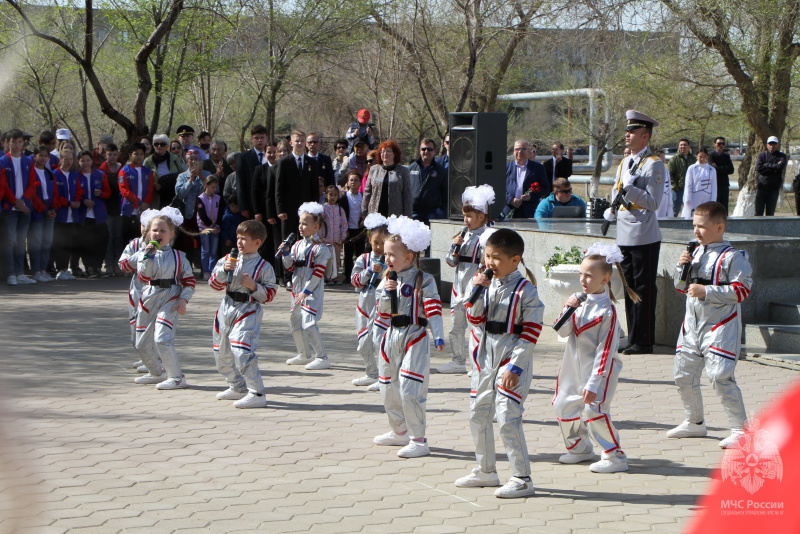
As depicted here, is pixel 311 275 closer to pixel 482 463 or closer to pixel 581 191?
pixel 482 463

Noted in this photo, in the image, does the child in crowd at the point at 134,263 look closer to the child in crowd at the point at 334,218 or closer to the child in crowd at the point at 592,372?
the child in crowd at the point at 592,372

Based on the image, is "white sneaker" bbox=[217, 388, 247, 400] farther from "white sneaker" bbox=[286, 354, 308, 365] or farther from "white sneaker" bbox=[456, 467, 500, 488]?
"white sneaker" bbox=[456, 467, 500, 488]

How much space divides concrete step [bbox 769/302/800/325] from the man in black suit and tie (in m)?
7.80

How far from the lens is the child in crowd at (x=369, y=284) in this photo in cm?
788

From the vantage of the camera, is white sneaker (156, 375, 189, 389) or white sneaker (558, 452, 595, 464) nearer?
white sneaker (558, 452, 595, 464)

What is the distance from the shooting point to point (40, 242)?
14852mm

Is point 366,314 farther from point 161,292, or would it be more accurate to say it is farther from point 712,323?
point 712,323

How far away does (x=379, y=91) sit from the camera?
2777 centimetres

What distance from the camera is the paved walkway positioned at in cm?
509

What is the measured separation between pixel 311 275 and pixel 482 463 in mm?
3924

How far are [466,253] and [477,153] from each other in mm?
4546

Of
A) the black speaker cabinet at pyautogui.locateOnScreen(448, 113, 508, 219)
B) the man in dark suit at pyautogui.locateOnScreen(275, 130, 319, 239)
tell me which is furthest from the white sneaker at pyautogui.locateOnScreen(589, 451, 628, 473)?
the man in dark suit at pyautogui.locateOnScreen(275, 130, 319, 239)

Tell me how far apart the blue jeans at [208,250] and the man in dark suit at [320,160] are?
2.08 m

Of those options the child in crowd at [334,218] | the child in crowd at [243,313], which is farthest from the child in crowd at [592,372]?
the child in crowd at [334,218]
